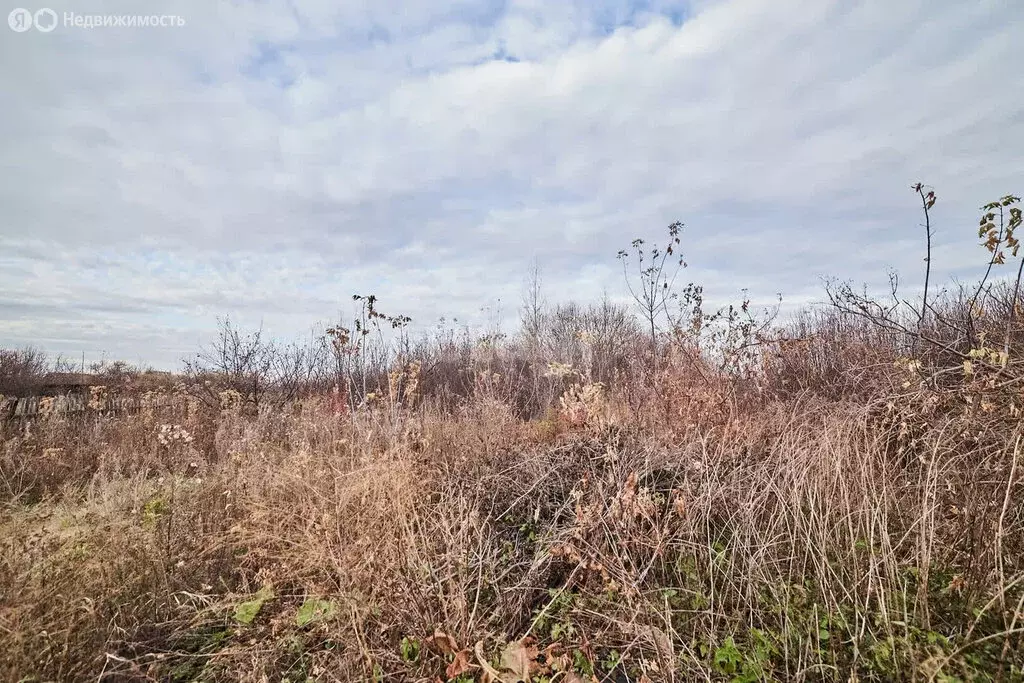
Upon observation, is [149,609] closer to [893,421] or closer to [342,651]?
[342,651]

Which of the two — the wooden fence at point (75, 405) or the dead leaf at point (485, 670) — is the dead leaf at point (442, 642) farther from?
the wooden fence at point (75, 405)

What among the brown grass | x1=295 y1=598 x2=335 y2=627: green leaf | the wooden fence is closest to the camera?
the brown grass

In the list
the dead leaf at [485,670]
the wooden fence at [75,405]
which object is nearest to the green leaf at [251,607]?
the dead leaf at [485,670]

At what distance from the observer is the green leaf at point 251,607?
10.8ft

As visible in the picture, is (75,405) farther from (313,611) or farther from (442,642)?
(442,642)

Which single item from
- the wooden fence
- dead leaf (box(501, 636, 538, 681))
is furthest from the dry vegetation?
the wooden fence

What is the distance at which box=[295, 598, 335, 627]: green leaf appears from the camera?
3172 mm

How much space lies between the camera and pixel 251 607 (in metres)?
3.37

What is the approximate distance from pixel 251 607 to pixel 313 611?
18.2 inches

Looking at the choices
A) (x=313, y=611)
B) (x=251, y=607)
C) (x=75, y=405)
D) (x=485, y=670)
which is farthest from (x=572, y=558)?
(x=75, y=405)

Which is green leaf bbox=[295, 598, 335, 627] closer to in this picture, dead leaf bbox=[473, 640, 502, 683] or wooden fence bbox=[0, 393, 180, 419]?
dead leaf bbox=[473, 640, 502, 683]

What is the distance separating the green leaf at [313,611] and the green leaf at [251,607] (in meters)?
0.28

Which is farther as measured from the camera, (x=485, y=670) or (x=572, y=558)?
(x=572, y=558)

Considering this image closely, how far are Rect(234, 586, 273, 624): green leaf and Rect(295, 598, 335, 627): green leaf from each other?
0.28 m
